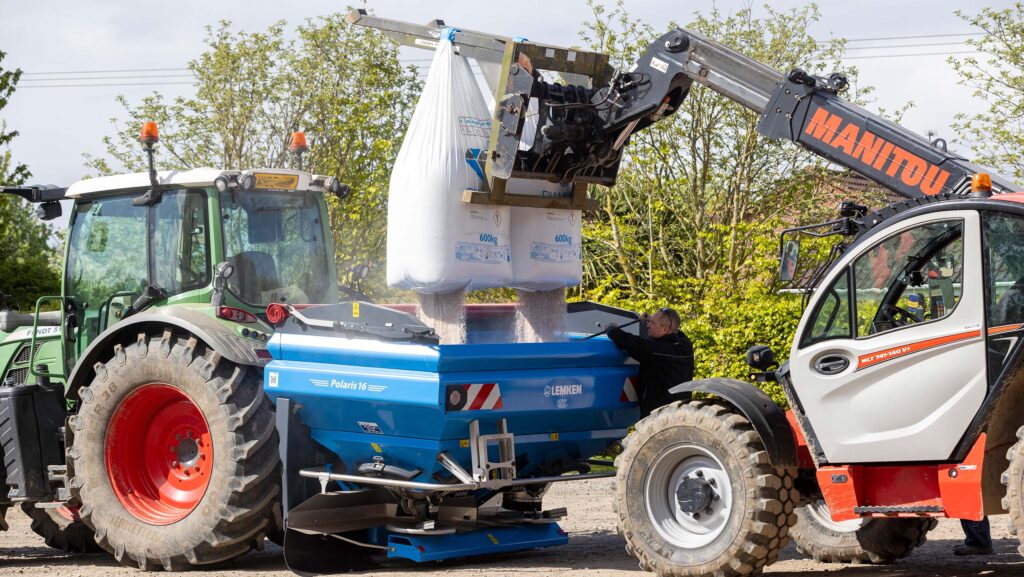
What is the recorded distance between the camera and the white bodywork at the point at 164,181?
352 inches

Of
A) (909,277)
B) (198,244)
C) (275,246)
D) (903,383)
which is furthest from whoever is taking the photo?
(275,246)

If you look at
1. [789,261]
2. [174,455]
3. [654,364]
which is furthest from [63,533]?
[789,261]

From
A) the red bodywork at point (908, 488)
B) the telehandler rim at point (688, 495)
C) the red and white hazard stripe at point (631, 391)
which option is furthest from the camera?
the red and white hazard stripe at point (631, 391)

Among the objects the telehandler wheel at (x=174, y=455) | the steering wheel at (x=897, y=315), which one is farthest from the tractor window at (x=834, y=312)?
the telehandler wheel at (x=174, y=455)

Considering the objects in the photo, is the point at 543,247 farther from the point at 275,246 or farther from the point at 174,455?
the point at 174,455

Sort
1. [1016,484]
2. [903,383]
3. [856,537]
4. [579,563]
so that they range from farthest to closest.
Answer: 1. [579,563]
2. [856,537]
3. [903,383]
4. [1016,484]

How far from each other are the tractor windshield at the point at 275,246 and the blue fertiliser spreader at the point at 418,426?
3.31 feet

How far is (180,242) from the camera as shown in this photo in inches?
356

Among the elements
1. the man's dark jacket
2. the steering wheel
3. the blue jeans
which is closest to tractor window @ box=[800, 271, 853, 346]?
the steering wheel

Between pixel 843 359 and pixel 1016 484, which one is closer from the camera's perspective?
pixel 1016 484

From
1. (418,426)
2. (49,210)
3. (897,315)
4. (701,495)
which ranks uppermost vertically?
(49,210)

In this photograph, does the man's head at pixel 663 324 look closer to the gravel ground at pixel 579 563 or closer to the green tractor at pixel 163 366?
the gravel ground at pixel 579 563

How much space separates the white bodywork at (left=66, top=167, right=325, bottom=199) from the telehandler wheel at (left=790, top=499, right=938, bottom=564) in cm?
426

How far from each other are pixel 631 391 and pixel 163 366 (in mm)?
3076
